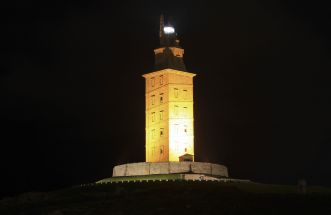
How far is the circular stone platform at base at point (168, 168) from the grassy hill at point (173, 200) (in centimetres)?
970

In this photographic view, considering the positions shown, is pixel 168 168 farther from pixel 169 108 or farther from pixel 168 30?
pixel 168 30

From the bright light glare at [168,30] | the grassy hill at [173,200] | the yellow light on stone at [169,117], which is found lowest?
the grassy hill at [173,200]

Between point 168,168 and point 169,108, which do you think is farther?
point 169,108

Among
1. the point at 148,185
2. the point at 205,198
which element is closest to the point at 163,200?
the point at 205,198

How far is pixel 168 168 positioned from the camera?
286 feet

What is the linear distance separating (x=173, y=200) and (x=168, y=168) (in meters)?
21.3

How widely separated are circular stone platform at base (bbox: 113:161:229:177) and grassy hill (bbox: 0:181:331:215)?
9.70 m

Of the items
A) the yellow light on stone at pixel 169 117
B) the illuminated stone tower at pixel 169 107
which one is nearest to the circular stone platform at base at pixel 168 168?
the illuminated stone tower at pixel 169 107

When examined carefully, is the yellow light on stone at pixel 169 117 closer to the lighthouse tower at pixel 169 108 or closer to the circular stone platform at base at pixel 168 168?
the lighthouse tower at pixel 169 108

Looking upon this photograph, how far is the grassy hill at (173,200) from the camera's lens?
203ft

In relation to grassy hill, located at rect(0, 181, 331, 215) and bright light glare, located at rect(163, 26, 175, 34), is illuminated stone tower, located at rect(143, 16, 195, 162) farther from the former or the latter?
grassy hill, located at rect(0, 181, 331, 215)

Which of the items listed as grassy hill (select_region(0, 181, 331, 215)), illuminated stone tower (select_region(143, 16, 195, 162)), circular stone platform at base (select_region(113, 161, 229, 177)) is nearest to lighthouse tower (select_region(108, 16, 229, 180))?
illuminated stone tower (select_region(143, 16, 195, 162))

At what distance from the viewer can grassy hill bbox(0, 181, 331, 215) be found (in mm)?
62000

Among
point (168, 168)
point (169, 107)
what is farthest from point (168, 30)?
point (168, 168)
